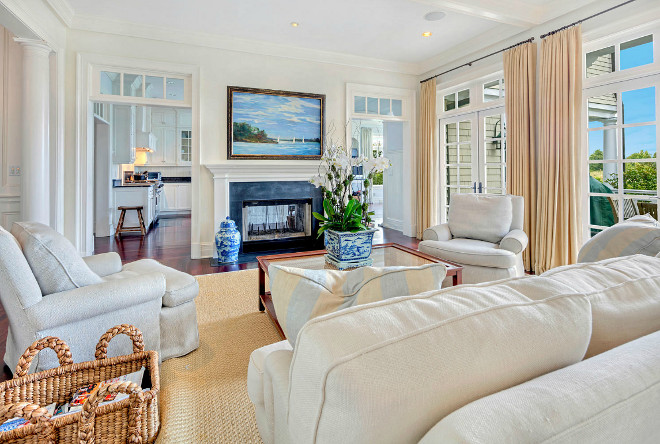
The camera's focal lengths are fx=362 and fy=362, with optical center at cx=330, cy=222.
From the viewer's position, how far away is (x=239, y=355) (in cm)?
211

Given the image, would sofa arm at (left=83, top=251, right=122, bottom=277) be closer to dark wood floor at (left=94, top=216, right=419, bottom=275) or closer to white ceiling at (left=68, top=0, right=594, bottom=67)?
dark wood floor at (left=94, top=216, right=419, bottom=275)

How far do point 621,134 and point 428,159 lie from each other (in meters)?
2.57

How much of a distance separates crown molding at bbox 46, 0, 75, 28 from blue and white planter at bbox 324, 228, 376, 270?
141 inches

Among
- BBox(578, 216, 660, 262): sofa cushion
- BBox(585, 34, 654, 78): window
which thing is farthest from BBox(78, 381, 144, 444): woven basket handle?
BBox(585, 34, 654, 78): window

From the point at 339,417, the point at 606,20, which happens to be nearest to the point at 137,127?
the point at 606,20

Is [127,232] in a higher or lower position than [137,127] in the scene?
lower

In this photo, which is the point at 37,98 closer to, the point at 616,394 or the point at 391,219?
the point at 616,394

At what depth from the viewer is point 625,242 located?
159 cm

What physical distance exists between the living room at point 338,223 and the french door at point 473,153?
0.04 m

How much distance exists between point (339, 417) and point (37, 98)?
175 inches

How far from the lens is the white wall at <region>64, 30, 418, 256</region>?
4.11 m

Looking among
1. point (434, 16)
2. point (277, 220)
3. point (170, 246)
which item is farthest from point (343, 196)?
point (170, 246)

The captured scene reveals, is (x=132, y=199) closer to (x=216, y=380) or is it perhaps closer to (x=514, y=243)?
(x=216, y=380)

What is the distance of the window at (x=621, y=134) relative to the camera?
10.8 feet
